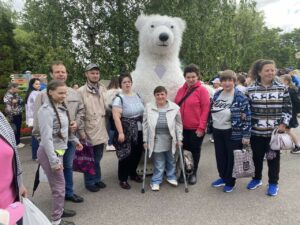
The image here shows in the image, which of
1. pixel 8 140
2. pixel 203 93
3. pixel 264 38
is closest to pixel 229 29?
pixel 203 93

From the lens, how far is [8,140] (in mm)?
1864

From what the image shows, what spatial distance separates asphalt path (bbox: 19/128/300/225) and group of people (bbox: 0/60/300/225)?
141 millimetres

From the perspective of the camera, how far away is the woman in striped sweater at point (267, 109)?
3.77 m

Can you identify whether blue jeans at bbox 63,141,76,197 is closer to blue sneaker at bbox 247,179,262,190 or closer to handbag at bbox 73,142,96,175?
handbag at bbox 73,142,96,175

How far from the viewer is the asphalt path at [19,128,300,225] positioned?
3.36m

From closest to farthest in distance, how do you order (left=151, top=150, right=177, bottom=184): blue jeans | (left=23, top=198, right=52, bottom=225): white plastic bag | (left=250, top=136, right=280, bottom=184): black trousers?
(left=23, top=198, right=52, bottom=225): white plastic bag
(left=250, top=136, right=280, bottom=184): black trousers
(left=151, top=150, right=177, bottom=184): blue jeans

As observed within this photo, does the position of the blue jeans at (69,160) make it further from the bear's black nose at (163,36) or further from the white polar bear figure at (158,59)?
the bear's black nose at (163,36)

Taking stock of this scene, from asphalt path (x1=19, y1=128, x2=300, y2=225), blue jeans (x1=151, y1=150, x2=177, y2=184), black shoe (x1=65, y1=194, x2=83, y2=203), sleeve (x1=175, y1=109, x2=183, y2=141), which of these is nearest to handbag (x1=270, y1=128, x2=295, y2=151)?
asphalt path (x1=19, y1=128, x2=300, y2=225)

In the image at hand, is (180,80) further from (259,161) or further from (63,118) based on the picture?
(63,118)

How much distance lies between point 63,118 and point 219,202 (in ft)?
7.16

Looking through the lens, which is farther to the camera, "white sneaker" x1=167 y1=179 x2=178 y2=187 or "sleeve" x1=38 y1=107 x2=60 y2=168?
"white sneaker" x1=167 y1=179 x2=178 y2=187

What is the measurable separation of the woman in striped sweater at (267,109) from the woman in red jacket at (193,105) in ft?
2.09

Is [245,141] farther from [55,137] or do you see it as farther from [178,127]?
[55,137]

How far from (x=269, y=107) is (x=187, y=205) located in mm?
1609
